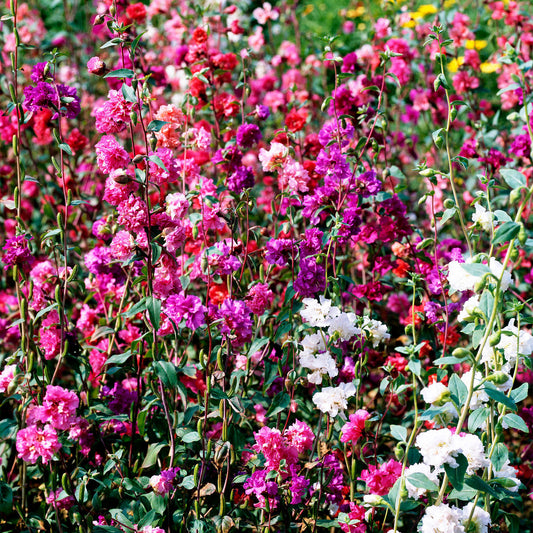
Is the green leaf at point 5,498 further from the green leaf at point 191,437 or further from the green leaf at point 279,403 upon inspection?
the green leaf at point 279,403

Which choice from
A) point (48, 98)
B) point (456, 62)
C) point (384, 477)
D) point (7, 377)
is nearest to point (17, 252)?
point (7, 377)

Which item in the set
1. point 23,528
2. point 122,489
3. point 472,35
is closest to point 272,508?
point 122,489

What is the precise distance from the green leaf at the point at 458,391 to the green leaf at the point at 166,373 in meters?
0.69

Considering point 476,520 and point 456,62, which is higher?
point 456,62

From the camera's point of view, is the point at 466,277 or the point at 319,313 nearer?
the point at 466,277

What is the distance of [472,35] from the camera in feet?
11.3

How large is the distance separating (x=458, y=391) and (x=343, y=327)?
0.40 m

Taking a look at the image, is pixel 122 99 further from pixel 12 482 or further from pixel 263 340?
pixel 12 482

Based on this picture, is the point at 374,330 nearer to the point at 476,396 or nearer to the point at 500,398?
the point at 476,396

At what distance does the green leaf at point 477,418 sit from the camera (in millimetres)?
1480

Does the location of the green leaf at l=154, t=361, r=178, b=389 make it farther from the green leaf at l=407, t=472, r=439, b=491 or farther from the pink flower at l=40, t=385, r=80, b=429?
the green leaf at l=407, t=472, r=439, b=491

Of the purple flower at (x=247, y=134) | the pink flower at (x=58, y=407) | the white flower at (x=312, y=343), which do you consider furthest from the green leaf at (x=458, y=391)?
the purple flower at (x=247, y=134)

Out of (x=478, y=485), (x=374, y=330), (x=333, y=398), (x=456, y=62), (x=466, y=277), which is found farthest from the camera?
(x=456, y=62)

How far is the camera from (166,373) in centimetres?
165
